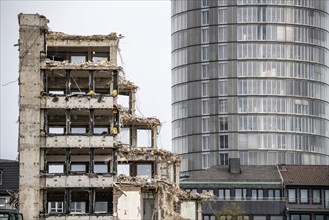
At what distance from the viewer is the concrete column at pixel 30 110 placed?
112062 millimetres

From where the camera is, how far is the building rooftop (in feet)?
623

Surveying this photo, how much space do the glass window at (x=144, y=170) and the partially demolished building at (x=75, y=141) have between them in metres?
0.26

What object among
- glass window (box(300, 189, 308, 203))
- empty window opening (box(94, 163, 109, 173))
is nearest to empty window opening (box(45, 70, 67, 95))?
empty window opening (box(94, 163, 109, 173))

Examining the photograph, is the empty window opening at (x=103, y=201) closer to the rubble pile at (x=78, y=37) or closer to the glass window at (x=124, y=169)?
the glass window at (x=124, y=169)

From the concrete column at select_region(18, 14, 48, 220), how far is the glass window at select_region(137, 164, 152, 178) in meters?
14.9

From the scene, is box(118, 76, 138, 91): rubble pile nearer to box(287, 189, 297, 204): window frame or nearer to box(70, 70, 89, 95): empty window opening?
box(70, 70, 89, 95): empty window opening

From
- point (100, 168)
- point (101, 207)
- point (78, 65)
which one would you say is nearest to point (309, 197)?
point (100, 168)

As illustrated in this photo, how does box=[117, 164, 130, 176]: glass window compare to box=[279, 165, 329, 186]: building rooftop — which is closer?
box=[117, 164, 130, 176]: glass window

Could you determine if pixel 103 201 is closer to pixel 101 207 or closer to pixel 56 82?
pixel 101 207

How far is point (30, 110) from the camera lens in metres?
115

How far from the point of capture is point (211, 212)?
189125mm

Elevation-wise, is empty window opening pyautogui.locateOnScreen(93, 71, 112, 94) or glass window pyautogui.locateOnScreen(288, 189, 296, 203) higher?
empty window opening pyautogui.locateOnScreen(93, 71, 112, 94)

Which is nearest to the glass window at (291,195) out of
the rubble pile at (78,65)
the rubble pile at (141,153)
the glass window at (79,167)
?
the rubble pile at (141,153)

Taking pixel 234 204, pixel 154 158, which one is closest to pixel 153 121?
pixel 154 158
